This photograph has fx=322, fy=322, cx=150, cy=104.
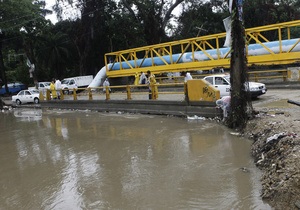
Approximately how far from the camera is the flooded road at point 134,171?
16.4 ft

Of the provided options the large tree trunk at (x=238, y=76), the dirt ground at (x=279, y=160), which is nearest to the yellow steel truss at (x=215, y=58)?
the large tree trunk at (x=238, y=76)

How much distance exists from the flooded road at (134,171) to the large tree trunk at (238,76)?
611mm

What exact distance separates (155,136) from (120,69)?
16046 mm

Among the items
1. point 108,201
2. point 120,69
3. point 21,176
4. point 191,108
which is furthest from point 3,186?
point 120,69

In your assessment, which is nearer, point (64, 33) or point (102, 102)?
point (102, 102)

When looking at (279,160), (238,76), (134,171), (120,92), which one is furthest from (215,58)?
(279,160)

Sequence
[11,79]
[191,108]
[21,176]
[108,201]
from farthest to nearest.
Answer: [11,79] < [191,108] < [21,176] < [108,201]

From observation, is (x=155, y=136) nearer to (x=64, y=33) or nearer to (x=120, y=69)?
(x=120, y=69)

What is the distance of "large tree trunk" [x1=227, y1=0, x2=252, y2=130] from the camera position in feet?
30.8

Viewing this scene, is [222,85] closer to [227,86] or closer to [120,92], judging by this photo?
[227,86]

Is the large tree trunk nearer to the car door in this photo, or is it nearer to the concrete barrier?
the concrete barrier

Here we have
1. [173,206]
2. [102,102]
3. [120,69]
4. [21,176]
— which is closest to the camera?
[173,206]

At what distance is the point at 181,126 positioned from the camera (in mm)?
11352

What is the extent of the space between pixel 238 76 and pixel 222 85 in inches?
210
